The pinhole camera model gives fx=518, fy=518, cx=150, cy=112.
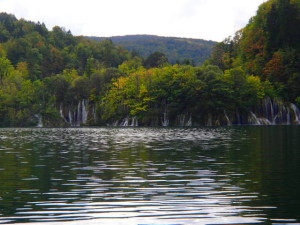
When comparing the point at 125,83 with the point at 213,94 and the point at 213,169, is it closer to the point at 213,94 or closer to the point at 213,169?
the point at 213,94

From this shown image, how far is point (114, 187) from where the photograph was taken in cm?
2244

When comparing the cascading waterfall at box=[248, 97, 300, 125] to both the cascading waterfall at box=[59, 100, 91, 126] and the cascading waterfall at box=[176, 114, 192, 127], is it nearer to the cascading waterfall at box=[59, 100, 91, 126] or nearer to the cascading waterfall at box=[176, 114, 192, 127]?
the cascading waterfall at box=[176, 114, 192, 127]

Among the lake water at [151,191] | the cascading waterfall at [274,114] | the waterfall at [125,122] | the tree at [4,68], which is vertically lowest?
the lake water at [151,191]

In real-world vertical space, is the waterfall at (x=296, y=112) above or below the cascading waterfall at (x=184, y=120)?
above

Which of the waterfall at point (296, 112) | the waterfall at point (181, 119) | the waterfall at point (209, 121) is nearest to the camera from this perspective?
the waterfall at point (209, 121)

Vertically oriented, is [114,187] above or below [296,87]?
below

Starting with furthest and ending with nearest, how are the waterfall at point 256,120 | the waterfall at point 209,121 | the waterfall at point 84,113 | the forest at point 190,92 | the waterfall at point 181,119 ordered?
the waterfall at point 84,113 < the forest at point 190,92 < the waterfall at point 181,119 < the waterfall at point 256,120 < the waterfall at point 209,121

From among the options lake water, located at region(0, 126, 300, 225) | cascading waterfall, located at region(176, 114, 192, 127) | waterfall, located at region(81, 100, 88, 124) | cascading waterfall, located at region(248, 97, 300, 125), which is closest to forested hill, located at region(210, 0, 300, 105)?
cascading waterfall, located at region(248, 97, 300, 125)

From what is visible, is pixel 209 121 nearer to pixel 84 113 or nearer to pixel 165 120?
pixel 165 120

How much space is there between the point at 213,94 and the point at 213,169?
10548 cm

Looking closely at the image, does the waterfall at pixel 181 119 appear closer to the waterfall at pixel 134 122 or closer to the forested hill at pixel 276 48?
the waterfall at pixel 134 122

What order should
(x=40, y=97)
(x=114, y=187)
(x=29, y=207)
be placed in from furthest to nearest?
(x=40, y=97), (x=114, y=187), (x=29, y=207)

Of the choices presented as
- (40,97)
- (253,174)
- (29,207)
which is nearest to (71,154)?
(253,174)

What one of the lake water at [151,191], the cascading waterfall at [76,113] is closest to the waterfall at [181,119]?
the cascading waterfall at [76,113]
